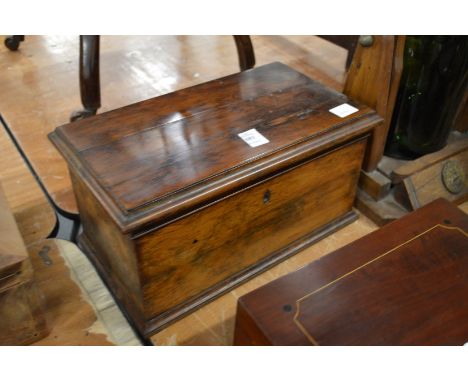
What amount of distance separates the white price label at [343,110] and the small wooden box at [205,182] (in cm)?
3

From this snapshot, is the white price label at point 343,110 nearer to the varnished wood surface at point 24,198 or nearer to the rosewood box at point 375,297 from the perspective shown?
the rosewood box at point 375,297

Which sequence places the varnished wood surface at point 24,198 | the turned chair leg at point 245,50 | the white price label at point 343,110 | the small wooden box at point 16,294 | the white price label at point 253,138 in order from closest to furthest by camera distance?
the small wooden box at point 16,294, the white price label at point 253,138, the white price label at point 343,110, the varnished wood surface at point 24,198, the turned chair leg at point 245,50

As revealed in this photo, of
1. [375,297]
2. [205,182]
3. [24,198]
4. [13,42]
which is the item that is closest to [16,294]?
[205,182]

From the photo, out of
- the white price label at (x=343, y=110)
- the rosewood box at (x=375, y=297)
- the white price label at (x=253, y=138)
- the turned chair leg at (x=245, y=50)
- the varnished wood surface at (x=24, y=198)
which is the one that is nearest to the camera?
the rosewood box at (x=375, y=297)

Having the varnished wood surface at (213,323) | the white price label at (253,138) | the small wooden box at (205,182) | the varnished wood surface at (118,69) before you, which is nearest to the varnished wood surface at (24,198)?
the varnished wood surface at (118,69)

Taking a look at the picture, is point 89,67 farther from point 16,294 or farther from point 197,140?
point 16,294

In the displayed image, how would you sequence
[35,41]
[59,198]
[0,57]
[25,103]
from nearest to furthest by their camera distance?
[59,198] → [25,103] → [0,57] → [35,41]

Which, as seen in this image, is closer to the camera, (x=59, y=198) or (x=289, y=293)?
(x=289, y=293)

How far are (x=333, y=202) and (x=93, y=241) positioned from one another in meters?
0.72

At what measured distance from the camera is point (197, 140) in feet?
4.07

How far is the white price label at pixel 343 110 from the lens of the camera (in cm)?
136

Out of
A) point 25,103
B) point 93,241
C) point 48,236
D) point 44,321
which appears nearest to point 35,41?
point 25,103

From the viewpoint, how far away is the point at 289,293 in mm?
987

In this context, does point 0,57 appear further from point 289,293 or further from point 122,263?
point 289,293
